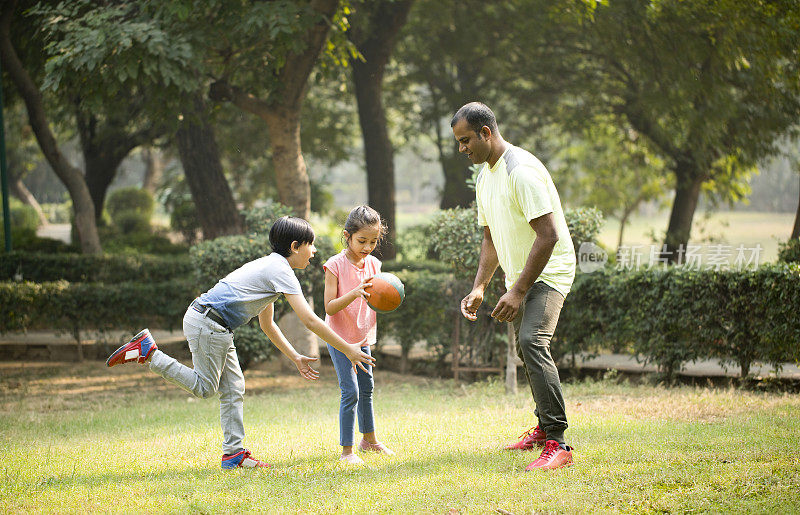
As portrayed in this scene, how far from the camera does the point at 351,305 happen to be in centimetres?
484

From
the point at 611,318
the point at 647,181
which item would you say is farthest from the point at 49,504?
→ the point at 647,181

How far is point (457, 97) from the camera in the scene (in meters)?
18.5

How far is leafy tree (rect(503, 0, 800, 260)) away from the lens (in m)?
12.1

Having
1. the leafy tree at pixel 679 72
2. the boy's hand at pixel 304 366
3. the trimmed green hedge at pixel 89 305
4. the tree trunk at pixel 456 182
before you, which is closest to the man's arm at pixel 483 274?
the boy's hand at pixel 304 366

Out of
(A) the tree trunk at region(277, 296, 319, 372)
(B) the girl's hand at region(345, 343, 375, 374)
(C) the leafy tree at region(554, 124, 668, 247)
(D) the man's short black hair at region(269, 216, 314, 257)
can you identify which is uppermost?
(C) the leafy tree at region(554, 124, 668, 247)

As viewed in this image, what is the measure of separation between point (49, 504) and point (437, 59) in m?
16.2

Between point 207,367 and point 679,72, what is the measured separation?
1190 centimetres

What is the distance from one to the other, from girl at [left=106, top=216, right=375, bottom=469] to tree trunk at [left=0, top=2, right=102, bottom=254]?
28.7 feet

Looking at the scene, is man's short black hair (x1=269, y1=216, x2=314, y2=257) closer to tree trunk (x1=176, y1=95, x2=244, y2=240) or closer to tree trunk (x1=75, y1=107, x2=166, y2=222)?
tree trunk (x1=176, y1=95, x2=244, y2=240)

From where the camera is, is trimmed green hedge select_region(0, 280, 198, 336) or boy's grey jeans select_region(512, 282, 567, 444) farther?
trimmed green hedge select_region(0, 280, 198, 336)

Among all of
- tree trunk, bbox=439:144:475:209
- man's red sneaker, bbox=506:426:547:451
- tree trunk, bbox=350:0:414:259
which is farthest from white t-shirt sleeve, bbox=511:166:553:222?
tree trunk, bbox=439:144:475:209

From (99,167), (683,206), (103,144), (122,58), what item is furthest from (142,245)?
(683,206)

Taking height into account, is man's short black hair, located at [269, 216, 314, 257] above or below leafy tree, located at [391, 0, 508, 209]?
below

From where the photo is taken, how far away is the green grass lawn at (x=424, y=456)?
3889mm
